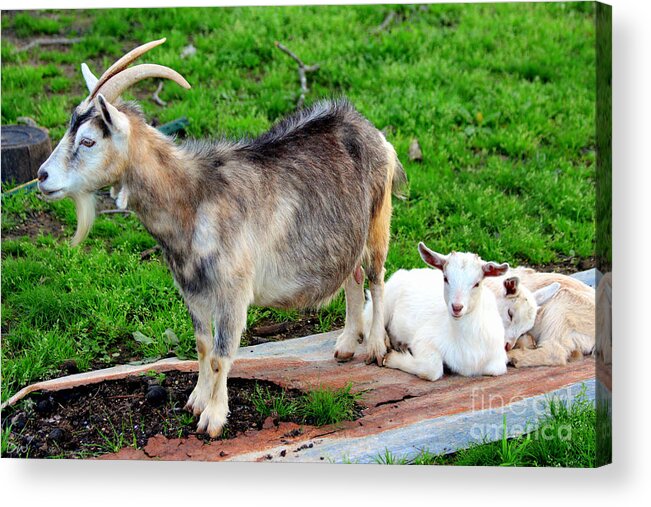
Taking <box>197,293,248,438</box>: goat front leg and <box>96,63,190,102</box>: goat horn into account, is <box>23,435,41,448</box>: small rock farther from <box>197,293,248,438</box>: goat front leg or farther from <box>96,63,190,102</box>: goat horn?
<box>96,63,190,102</box>: goat horn

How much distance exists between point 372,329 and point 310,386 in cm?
45

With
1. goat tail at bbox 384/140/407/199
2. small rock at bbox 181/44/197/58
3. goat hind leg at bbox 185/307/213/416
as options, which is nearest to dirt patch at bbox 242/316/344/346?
goat hind leg at bbox 185/307/213/416

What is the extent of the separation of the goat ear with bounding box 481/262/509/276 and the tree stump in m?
2.37

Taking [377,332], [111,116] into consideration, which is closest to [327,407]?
[377,332]

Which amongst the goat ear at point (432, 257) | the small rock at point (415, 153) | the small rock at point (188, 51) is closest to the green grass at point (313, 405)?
the goat ear at point (432, 257)

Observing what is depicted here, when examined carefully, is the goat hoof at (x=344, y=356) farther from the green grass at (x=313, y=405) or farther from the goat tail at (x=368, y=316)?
the green grass at (x=313, y=405)

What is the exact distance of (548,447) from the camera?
14.3ft

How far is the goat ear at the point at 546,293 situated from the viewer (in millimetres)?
4719

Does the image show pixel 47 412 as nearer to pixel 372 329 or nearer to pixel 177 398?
pixel 177 398

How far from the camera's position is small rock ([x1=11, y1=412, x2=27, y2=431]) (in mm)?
4656

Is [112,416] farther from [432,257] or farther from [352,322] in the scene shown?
[432,257]

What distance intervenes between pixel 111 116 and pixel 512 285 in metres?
1.98

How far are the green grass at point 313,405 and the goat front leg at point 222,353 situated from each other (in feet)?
0.76

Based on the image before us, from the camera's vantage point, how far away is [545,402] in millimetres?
4426
